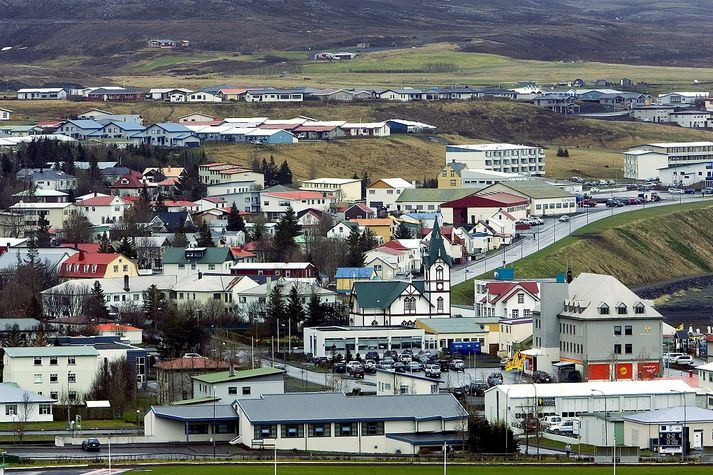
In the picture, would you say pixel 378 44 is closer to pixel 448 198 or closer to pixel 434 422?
pixel 448 198

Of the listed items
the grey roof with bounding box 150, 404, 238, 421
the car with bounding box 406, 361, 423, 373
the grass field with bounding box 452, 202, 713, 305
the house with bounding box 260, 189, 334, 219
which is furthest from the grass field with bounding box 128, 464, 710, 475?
the house with bounding box 260, 189, 334, 219

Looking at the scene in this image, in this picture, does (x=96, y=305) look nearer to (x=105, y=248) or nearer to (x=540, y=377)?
(x=105, y=248)

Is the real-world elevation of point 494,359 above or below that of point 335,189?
below

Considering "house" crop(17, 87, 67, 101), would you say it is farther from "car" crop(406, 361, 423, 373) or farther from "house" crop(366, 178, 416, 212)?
"car" crop(406, 361, 423, 373)

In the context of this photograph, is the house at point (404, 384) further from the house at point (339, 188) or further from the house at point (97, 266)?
the house at point (339, 188)

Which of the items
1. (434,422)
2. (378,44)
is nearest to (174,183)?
(434,422)

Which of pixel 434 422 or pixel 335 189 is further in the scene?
pixel 335 189

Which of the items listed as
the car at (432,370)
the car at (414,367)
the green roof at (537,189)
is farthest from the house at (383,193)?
the car at (432,370)
